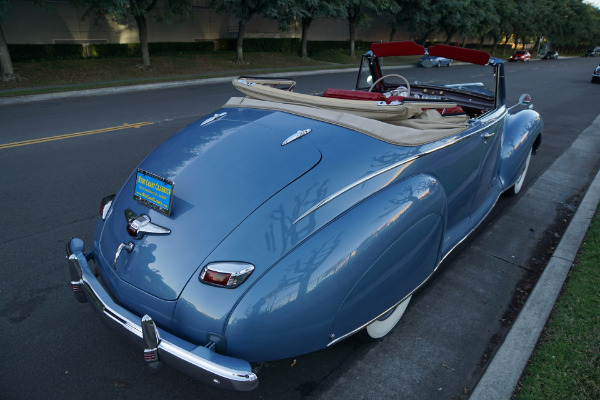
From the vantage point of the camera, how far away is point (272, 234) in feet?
6.63

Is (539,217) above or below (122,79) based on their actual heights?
below

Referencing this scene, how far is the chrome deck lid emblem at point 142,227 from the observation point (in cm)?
214

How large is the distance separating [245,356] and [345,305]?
0.52 m

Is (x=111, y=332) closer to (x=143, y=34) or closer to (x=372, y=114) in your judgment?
(x=372, y=114)

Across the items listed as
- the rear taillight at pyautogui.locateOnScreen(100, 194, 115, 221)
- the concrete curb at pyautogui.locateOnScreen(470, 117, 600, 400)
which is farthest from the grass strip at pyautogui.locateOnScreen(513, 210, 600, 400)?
the rear taillight at pyautogui.locateOnScreen(100, 194, 115, 221)

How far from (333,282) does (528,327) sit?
1.66 m

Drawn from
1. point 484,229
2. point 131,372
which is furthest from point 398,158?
point 484,229

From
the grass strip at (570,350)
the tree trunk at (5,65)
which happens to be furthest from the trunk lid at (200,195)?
the tree trunk at (5,65)

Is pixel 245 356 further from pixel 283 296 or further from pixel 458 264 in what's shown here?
pixel 458 264

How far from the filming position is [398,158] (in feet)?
8.02

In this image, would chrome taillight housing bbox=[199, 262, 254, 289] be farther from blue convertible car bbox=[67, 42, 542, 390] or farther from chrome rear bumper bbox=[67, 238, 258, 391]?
chrome rear bumper bbox=[67, 238, 258, 391]

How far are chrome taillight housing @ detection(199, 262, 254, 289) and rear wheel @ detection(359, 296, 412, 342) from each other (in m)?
0.97

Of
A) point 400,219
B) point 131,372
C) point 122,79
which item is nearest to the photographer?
point 400,219

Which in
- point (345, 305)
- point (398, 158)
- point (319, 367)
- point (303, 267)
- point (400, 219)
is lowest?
point (319, 367)
